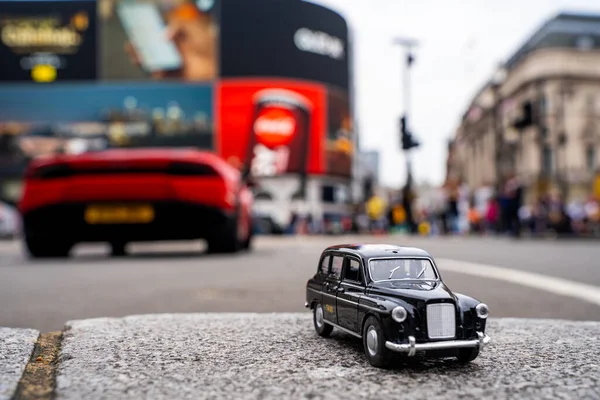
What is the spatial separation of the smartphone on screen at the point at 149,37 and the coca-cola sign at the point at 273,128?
27.2 feet

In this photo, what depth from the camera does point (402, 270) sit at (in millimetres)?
2770

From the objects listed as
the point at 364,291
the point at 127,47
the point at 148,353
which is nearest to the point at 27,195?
the point at 148,353

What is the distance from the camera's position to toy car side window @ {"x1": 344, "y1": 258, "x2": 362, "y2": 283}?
286 centimetres

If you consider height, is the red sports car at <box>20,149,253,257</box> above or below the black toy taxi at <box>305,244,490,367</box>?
above

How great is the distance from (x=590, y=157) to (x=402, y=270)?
58.4m

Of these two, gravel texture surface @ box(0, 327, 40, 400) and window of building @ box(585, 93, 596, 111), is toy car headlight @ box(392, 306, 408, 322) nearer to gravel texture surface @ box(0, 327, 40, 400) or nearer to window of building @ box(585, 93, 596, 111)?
gravel texture surface @ box(0, 327, 40, 400)

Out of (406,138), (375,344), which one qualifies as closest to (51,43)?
(406,138)

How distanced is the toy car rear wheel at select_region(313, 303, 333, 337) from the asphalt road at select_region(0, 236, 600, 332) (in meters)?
0.42

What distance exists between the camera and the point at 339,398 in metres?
2.21

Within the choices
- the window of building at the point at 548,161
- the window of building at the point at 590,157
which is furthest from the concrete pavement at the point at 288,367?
the window of building at the point at 590,157

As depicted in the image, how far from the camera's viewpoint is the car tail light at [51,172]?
796cm

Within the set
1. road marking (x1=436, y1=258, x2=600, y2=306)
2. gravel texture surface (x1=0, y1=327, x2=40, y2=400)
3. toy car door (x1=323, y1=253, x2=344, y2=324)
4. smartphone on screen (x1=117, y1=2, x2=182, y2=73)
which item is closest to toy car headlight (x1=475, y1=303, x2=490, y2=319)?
toy car door (x1=323, y1=253, x2=344, y2=324)

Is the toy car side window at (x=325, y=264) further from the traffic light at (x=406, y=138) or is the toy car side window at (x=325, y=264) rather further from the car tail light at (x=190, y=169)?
the car tail light at (x=190, y=169)

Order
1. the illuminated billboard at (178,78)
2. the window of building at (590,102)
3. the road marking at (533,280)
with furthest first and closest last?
the illuminated billboard at (178,78)
the window of building at (590,102)
the road marking at (533,280)
